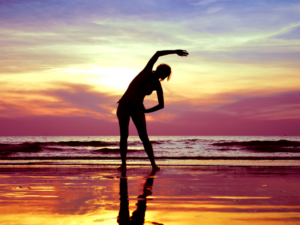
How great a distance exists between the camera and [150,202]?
2.79 m

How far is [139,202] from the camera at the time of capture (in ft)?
9.18

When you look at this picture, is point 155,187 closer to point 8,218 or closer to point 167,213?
point 167,213

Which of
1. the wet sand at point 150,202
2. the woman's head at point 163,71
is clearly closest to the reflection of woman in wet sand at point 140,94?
the woman's head at point 163,71

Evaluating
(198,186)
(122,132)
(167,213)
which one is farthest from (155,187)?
(122,132)

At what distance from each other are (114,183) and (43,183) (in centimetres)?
84

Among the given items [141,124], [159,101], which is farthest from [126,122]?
[159,101]

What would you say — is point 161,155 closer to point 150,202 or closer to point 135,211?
point 150,202

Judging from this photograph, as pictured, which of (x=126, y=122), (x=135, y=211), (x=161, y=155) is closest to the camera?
(x=135, y=211)

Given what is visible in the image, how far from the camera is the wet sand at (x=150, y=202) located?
88.0 inches

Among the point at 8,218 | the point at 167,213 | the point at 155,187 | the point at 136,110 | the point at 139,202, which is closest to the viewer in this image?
the point at 8,218

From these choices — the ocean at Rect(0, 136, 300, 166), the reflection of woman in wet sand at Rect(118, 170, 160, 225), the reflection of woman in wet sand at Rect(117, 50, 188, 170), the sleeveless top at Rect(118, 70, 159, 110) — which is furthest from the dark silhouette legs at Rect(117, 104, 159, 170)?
the reflection of woman in wet sand at Rect(118, 170, 160, 225)

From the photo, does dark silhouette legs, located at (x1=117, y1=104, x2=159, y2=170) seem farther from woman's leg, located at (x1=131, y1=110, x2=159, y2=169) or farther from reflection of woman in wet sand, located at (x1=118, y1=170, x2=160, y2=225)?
reflection of woman in wet sand, located at (x1=118, y1=170, x2=160, y2=225)

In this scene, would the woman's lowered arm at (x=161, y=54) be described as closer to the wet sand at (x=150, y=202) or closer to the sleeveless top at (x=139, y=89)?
the sleeveless top at (x=139, y=89)

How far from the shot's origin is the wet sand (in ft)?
7.34
